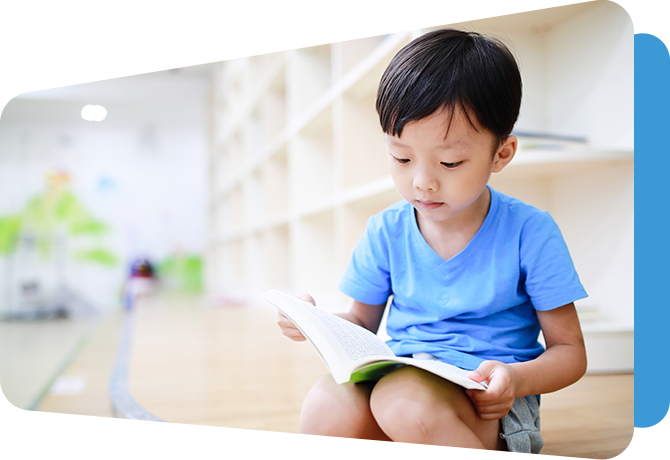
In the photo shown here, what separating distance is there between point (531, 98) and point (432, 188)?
1.04m

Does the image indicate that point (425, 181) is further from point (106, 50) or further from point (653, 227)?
point (106, 50)

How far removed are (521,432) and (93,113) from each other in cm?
596

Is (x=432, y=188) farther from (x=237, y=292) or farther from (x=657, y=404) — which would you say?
(x=237, y=292)

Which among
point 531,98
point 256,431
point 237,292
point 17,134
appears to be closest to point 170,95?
point 17,134

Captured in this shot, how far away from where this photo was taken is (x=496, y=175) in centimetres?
133

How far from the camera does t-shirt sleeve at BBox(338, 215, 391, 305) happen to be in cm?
71

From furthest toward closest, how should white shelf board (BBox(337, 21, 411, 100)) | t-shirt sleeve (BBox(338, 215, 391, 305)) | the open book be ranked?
1. white shelf board (BBox(337, 21, 411, 100))
2. t-shirt sleeve (BBox(338, 215, 391, 305))
3. the open book

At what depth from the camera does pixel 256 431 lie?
0.83 metres

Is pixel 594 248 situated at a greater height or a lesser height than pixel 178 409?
greater

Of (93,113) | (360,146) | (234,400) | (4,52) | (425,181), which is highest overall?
(93,113)

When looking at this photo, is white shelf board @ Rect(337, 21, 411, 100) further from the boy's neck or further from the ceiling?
the ceiling

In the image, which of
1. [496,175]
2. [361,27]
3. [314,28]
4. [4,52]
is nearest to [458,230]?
[496,175]

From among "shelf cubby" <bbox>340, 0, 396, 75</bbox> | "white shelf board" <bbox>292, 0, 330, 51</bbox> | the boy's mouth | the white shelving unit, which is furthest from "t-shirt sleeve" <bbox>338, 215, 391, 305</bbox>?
"white shelf board" <bbox>292, 0, 330, 51</bbox>

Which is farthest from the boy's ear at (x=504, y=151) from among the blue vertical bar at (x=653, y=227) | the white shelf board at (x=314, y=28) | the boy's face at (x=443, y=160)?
the white shelf board at (x=314, y=28)
